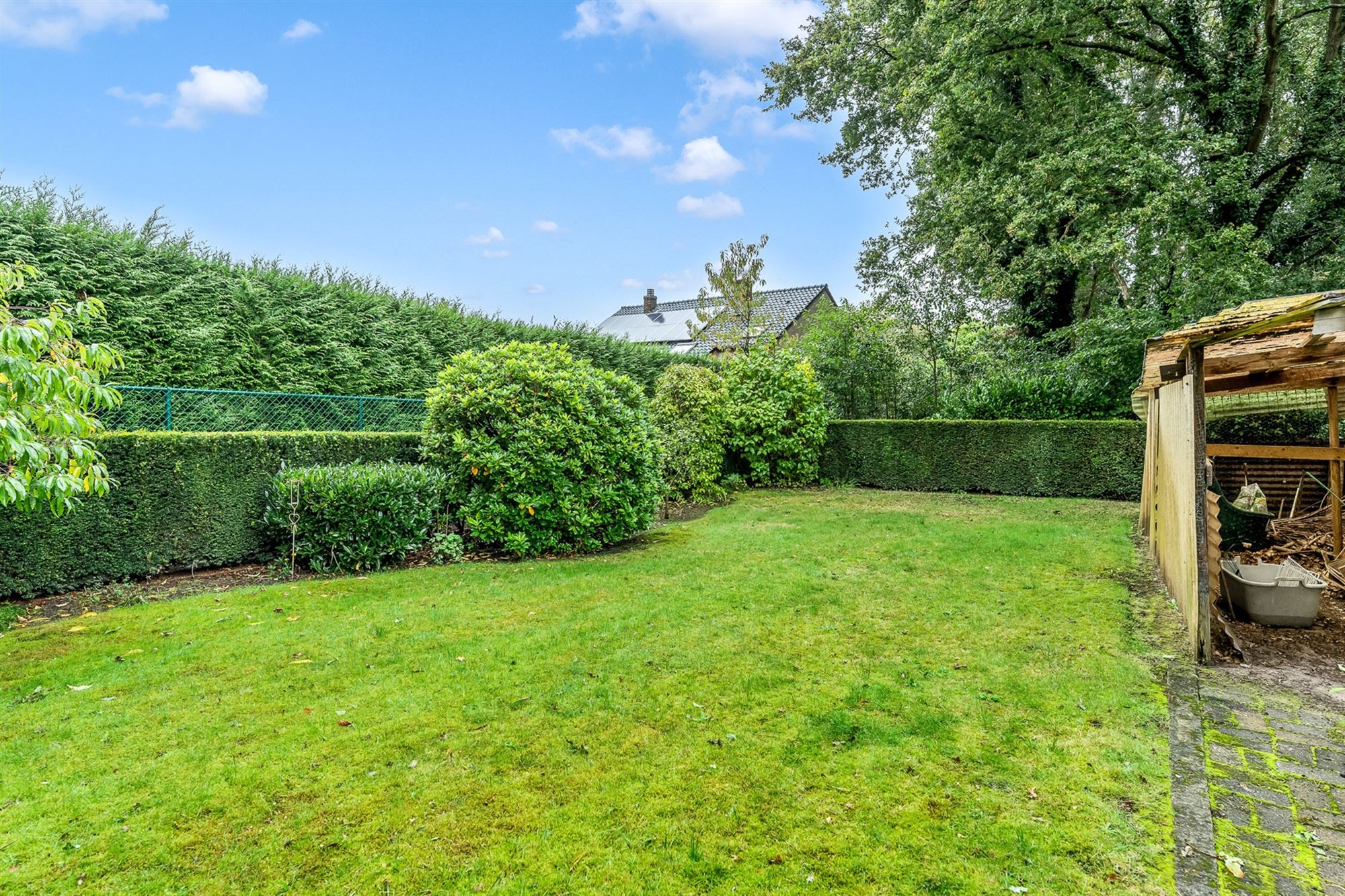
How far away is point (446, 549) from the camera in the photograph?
21.1 feet

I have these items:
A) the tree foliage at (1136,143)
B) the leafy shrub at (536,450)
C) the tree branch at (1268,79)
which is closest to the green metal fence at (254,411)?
the leafy shrub at (536,450)

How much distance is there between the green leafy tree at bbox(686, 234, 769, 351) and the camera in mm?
18234

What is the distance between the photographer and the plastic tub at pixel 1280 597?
14.2 ft

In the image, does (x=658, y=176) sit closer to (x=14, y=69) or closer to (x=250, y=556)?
(x=14, y=69)

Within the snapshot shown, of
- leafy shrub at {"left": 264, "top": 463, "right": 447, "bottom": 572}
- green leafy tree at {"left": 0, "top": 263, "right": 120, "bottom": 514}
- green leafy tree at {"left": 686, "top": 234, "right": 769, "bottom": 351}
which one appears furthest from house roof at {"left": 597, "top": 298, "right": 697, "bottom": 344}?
green leafy tree at {"left": 0, "top": 263, "right": 120, "bottom": 514}

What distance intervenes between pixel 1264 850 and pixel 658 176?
1351 cm

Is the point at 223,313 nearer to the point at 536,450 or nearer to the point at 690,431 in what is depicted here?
the point at 536,450

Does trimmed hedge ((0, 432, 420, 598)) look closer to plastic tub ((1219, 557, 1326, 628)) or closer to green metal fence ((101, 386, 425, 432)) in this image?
green metal fence ((101, 386, 425, 432))

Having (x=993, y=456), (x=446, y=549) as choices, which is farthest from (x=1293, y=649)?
(x=993, y=456)

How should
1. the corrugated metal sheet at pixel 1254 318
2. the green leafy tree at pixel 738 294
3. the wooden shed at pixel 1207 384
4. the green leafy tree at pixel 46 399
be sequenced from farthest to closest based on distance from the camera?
the green leafy tree at pixel 738 294 < the wooden shed at pixel 1207 384 < the green leafy tree at pixel 46 399 < the corrugated metal sheet at pixel 1254 318

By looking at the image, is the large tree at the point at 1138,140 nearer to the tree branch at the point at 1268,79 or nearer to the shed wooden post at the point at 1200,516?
the tree branch at the point at 1268,79

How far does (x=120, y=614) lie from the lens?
4.59 meters

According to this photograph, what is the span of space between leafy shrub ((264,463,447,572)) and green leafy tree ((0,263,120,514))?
1.82 m

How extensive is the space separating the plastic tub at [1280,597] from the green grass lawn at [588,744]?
0.75 meters
